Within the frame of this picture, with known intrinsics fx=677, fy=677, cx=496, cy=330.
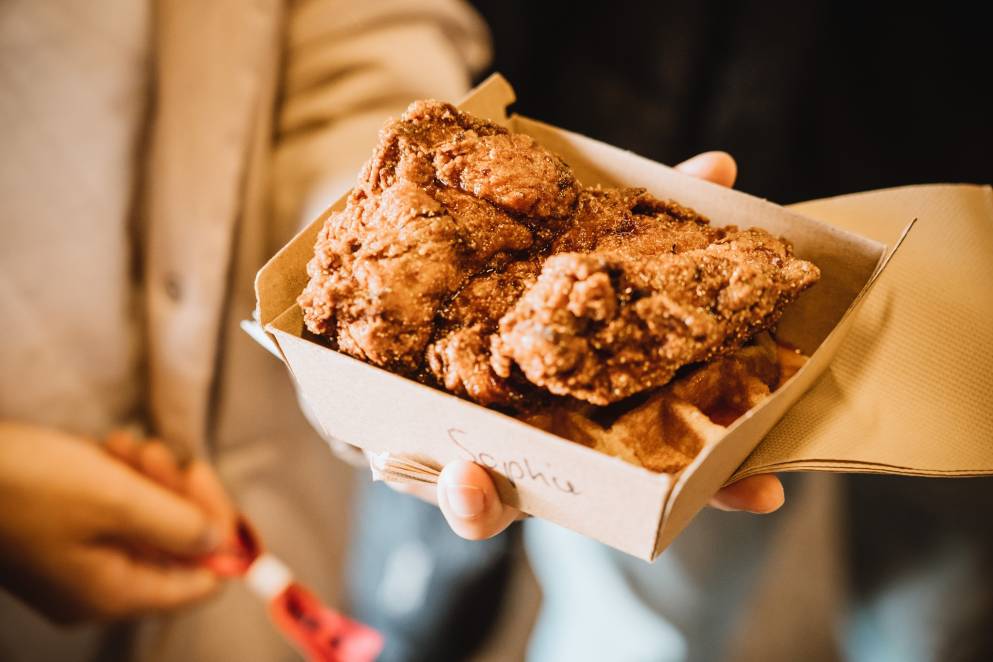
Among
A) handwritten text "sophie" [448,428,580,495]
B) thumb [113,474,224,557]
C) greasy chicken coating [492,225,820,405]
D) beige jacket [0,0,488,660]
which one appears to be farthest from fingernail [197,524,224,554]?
greasy chicken coating [492,225,820,405]

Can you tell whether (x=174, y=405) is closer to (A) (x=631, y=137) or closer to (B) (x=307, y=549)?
(B) (x=307, y=549)

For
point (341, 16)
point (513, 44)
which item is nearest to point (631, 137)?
point (513, 44)

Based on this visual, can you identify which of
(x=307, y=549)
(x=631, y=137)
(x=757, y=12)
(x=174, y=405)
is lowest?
(x=307, y=549)

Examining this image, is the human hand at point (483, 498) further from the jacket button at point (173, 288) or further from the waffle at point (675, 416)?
the jacket button at point (173, 288)

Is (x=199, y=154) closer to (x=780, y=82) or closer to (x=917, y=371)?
(x=917, y=371)

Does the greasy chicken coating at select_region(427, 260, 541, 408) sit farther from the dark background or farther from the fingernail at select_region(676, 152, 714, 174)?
the dark background

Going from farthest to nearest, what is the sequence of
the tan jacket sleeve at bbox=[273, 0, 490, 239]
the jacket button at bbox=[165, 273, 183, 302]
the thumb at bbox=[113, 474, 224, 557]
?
the tan jacket sleeve at bbox=[273, 0, 490, 239] → the jacket button at bbox=[165, 273, 183, 302] → the thumb at bbox=[113, 474, 224, 557]

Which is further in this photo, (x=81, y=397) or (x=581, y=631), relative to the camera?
(x=581, y=631)
